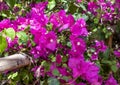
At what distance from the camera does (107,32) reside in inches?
114

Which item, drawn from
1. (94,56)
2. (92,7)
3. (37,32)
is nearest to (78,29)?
(37,32)

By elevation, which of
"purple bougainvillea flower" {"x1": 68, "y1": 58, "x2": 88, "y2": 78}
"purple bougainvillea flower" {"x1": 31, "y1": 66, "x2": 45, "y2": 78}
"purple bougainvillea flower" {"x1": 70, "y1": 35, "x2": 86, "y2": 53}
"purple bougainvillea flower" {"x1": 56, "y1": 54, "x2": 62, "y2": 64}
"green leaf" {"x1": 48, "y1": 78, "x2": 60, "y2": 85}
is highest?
"purple bougainvillea flower" {"x1": 70, "y1": 35, "x2": 86, "y2": 53}

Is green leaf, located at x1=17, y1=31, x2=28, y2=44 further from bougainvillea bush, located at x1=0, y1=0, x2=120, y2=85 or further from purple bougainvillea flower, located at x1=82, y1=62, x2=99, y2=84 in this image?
purple bougainvillea flower, located at x1=82, y1=62, x2=99, y2=84

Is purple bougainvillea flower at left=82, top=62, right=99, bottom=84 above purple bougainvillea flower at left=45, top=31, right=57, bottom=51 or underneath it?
underneath

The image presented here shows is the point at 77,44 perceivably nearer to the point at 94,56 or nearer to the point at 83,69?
the point at 83,69

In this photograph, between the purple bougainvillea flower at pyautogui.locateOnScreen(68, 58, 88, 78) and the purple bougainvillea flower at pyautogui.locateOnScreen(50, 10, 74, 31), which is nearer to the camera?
the purple bougainvillea flower at pyautogui.locateOnScreen(68, 58, 88, 78)

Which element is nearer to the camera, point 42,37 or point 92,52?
point 42,37

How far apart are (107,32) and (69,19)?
5.06 feet

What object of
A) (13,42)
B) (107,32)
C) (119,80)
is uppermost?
(13,42)

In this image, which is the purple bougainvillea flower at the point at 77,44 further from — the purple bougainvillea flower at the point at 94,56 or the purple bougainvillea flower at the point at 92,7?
the purple bougainvillea flower at the point at 92,7

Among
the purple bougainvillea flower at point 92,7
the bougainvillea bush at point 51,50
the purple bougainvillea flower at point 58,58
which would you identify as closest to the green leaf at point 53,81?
the bougainvillea bush at point 51,50

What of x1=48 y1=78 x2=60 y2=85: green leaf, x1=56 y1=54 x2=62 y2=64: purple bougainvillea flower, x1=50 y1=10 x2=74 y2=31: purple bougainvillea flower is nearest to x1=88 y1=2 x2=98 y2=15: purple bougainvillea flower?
x1=50 y1=10 x2=74 y2=31: purple bougainvillea flower

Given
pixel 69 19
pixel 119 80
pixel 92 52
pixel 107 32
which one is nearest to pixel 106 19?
pixel 107 32

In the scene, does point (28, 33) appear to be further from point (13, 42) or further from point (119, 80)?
point (119, 80)
